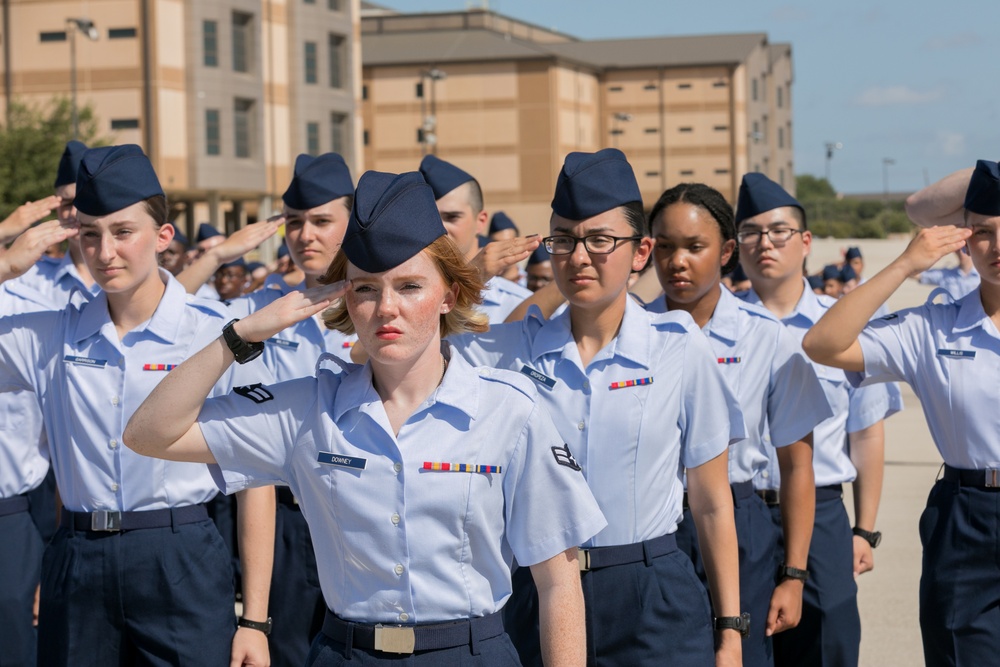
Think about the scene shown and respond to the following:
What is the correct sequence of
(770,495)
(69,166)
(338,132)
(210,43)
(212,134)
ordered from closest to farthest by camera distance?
(770,495) < (69,166) < (210,43) < (212,134) < (338,132)

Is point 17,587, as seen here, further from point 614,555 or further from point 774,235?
point 774,235

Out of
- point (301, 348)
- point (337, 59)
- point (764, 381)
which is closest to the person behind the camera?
point (764, 381)

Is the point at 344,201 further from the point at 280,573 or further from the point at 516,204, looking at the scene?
the point at 516,204

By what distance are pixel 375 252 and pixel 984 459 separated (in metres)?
2.47

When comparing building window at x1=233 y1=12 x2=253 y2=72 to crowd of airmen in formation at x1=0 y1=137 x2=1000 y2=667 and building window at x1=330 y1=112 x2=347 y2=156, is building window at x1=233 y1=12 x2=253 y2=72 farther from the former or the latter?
crowd of airmen in formation at x1=0 y1=137 x2=1000 y2=667

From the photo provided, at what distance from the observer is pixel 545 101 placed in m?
74.7

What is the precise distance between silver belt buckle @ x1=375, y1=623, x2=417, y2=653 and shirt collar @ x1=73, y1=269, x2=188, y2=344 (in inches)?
72.5

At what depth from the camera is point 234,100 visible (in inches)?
1944

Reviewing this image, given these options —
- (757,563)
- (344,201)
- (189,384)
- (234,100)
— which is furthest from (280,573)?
(234,100)

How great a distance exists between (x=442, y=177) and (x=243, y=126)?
44735mm

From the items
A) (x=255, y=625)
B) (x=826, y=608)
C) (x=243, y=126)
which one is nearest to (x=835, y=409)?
(x=826, y=608)

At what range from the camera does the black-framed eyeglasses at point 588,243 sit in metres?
4.23

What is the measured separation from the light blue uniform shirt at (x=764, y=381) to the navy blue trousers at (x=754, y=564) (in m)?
0.12

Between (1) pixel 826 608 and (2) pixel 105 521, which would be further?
(1) pixel 826 608
